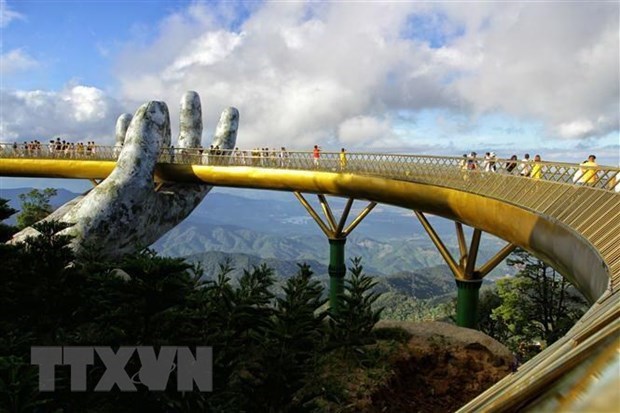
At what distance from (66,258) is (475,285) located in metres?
11.9

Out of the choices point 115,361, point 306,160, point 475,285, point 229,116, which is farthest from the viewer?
point 229,116

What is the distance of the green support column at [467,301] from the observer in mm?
14430

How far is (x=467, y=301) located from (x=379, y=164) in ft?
20.5

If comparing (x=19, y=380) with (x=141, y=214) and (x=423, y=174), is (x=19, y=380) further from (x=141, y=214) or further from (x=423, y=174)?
(x=141, y=214)

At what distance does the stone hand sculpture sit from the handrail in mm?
1863

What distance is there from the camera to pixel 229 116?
30844mm

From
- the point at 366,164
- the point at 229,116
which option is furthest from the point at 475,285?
the point at 229,116

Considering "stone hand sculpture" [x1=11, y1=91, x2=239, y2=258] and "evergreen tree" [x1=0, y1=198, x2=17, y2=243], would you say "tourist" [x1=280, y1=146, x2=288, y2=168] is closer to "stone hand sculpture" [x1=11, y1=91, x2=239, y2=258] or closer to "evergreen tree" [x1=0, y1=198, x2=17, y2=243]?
"stone hand sculpture" [x1=11, y1=91, x2=239, y2=258]

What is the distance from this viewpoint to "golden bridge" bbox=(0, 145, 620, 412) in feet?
5.11

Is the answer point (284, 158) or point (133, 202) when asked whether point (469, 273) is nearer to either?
point (284, 158)

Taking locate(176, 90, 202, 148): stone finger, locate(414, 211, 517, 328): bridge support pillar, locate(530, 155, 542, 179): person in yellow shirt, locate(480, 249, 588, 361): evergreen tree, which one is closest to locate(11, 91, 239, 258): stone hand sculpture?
locate(176, 90, 202, 148): stone finger

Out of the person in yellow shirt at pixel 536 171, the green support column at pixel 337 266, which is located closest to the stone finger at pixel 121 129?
the green support column at pixel 337 266

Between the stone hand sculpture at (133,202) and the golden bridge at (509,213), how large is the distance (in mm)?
1694

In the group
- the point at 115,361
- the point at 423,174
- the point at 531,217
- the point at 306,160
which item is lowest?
the point at 115,361
